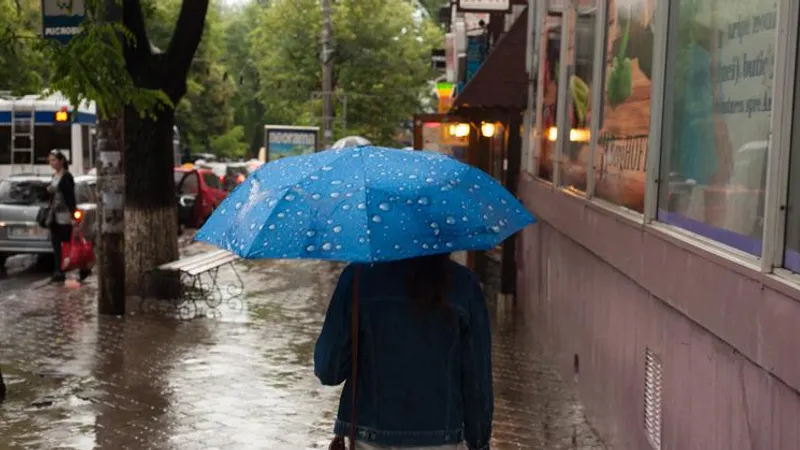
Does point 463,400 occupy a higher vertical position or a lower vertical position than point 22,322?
higher

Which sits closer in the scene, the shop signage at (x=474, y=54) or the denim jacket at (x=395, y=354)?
the denim jacket at (x=395, y=354)

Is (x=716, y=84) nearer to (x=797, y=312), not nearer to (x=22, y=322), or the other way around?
(x=797, y=312)

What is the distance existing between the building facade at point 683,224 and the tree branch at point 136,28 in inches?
230

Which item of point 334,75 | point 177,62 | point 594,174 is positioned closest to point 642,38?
point 594,174

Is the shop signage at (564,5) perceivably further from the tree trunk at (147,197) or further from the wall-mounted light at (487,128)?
the tree trunk at (147,197)

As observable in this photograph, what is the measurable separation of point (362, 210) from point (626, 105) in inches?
148

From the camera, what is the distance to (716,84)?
5.04 meters

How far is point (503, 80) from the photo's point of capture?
13.9 metres

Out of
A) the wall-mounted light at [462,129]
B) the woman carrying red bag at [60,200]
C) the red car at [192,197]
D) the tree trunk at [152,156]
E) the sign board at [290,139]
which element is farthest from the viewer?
the sign board at [290,139]

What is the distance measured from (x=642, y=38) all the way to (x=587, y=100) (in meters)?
2.14

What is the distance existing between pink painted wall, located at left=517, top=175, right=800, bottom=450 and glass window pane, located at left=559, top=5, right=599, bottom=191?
11.8 inches

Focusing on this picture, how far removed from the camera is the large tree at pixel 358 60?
4128 cm

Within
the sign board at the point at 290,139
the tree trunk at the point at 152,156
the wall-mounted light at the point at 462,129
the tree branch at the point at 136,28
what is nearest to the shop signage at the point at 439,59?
the sign board at the point at 290,139

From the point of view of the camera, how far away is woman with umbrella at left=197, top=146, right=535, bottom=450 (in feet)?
12.5
